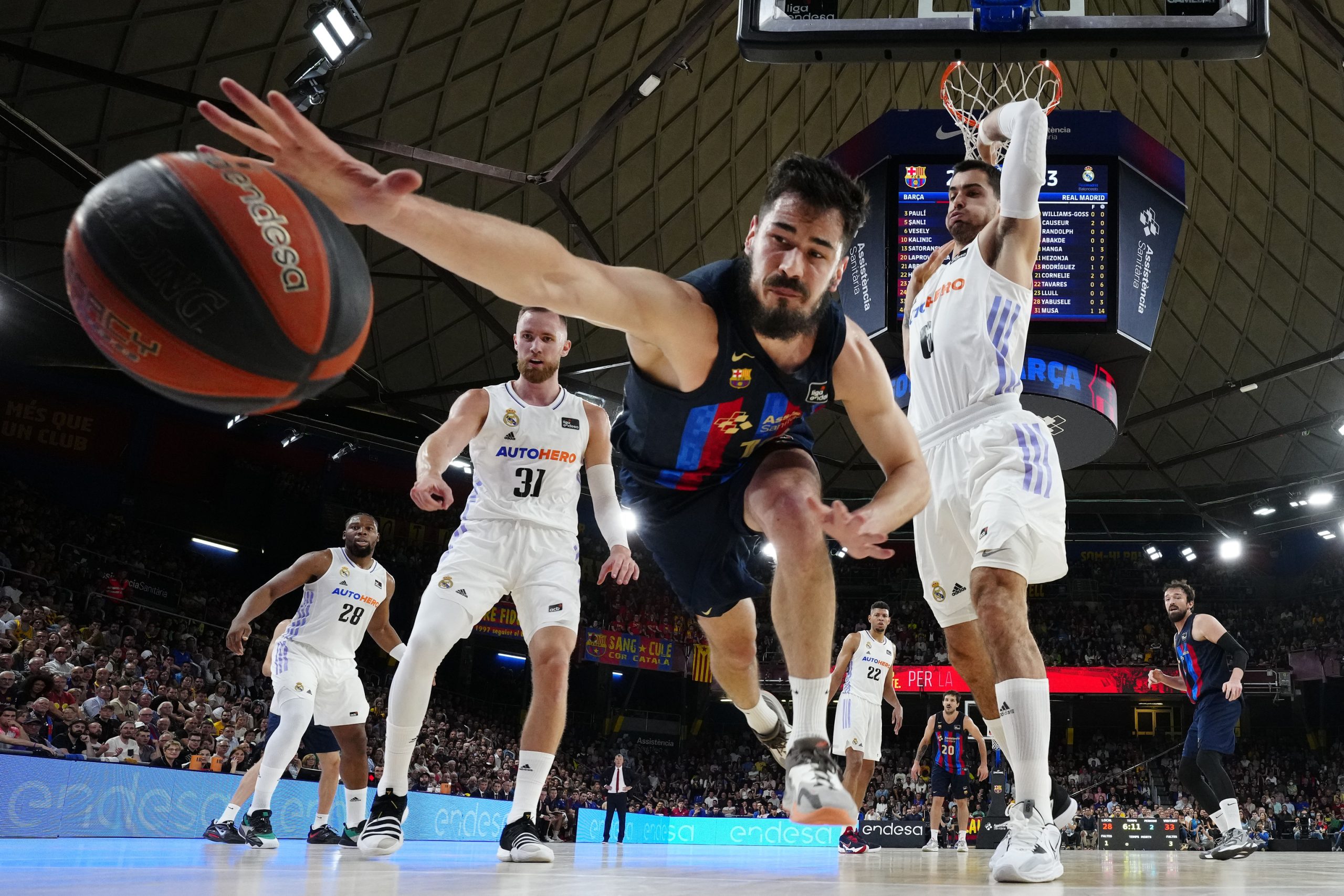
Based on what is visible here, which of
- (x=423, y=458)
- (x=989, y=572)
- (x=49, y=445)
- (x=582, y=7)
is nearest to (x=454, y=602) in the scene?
(x=423, y=458)

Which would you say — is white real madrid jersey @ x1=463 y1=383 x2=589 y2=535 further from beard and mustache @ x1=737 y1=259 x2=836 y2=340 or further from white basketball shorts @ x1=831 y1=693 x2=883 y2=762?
white basketball shorts @ x1=831 y1=693 x2=883 y2=762

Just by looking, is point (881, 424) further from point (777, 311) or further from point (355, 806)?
point (355, 806)

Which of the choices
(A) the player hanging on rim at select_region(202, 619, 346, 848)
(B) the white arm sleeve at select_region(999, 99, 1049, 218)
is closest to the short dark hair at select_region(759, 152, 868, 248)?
(B) the white arm sleeve at select_region(999, 99, 1049, 218)

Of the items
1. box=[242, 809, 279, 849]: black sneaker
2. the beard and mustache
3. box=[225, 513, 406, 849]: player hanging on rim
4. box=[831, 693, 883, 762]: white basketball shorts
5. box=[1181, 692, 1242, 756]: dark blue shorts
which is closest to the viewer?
the beard and mustache

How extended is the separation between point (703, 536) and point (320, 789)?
5348mm

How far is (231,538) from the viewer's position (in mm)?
23031

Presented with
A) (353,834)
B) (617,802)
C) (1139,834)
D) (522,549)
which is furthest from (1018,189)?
(1139,834)

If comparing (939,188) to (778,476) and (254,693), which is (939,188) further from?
(254,693)

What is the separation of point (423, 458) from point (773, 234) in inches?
98.8

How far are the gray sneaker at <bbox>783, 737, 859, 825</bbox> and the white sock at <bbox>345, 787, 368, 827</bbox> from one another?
485cm

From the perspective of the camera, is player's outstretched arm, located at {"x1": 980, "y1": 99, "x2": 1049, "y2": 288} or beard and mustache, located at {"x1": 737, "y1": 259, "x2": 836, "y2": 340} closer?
beard and mustache, located at {"x1": 737, "y1": 259, "x2": 836, "y2": 340}

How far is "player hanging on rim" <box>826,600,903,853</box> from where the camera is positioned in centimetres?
1070

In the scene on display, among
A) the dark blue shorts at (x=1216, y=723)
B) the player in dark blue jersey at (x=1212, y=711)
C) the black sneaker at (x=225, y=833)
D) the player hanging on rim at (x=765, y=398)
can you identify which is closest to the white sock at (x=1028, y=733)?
the player hanging on rim at (x=765, y=398)

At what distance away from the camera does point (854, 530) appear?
2.88 metres
